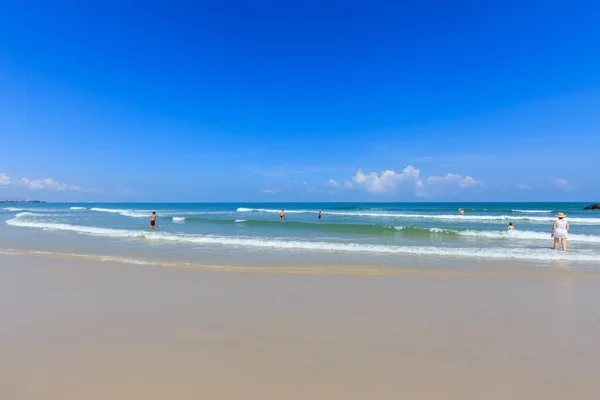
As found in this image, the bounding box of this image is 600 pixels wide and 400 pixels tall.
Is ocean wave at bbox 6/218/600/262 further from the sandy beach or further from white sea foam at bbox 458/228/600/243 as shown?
white sea foam at bbox 458/228/600/243

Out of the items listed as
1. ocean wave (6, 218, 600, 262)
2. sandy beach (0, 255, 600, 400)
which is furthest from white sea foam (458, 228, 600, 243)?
sandy beach (0, 255, 600, 400)

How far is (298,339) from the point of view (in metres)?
4.13

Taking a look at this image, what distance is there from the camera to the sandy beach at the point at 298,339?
3.03m

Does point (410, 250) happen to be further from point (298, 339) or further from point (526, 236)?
point (526, 236)

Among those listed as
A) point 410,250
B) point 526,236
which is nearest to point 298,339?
point 410,250

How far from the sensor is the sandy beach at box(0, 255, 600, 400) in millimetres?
3025

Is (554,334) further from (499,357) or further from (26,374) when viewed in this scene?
(26,374)

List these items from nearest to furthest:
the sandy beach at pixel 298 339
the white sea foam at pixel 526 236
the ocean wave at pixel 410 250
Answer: the sandy beach at pixel 298 339 → the ocean wave at pixel 410 250 → the white sea foam at pixel 526 236

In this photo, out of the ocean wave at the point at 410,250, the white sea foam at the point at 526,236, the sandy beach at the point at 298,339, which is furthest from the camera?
the white sea foam at the point at 526,236

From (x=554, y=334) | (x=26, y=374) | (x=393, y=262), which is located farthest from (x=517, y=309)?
(x=26, y=374)

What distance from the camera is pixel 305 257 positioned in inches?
427

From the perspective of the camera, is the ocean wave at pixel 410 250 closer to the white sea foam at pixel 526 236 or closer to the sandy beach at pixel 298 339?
the sandy beach at pixel 298 339

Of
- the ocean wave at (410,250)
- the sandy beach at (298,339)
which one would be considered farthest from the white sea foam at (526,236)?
the sandy beach at (298,339)

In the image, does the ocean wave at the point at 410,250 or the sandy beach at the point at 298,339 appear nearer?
the sandy beach at the point at 298,339
